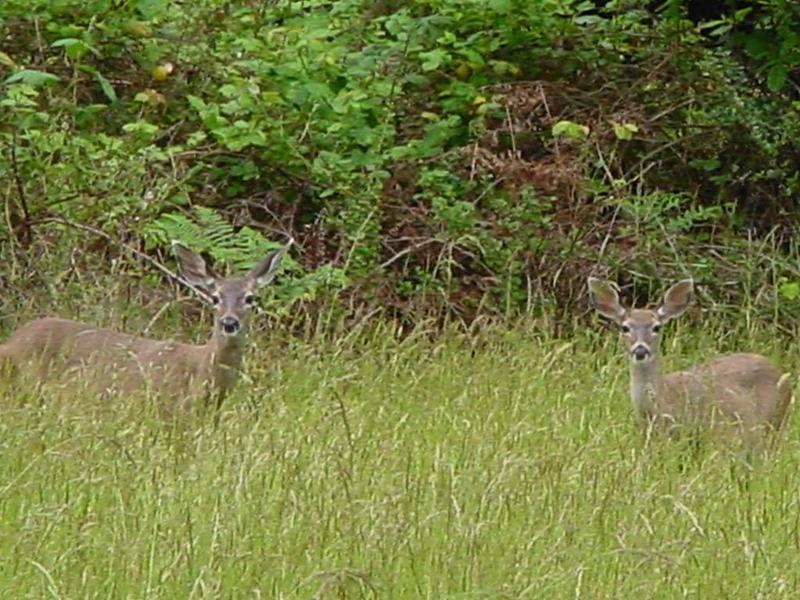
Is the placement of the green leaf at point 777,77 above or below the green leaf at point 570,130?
above

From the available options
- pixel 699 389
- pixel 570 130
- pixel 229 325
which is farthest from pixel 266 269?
pixel 570 130

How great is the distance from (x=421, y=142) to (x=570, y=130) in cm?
71

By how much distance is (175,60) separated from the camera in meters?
10.1

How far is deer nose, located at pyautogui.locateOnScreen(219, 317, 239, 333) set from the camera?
7.77m

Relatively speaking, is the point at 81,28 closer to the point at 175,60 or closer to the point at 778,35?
the point at 175,60

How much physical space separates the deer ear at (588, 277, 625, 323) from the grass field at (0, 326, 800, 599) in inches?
28.1

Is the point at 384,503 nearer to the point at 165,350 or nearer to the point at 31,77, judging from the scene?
the point at 165,350

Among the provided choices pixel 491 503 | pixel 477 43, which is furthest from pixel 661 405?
pixel 477 43

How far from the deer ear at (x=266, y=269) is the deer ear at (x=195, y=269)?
5.8 inches

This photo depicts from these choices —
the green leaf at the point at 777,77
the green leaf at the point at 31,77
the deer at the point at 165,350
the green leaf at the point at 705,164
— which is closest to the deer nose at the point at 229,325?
the deer at the point at 165,350

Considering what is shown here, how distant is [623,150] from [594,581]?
5.60 metres

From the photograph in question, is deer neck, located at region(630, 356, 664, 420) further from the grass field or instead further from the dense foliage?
the dense foliage

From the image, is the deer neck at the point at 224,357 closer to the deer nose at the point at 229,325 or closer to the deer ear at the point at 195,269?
the deer nose at the point at 229,325

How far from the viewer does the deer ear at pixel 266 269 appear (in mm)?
8031
